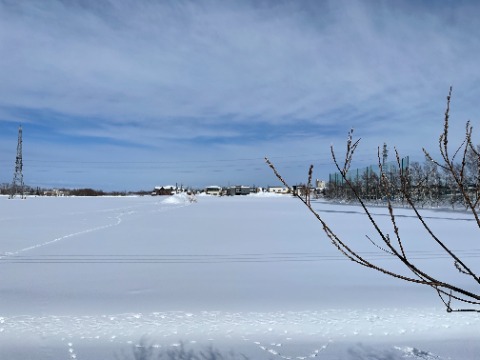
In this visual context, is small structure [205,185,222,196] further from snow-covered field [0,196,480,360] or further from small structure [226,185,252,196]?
snow-covered field [0,196,480,360]

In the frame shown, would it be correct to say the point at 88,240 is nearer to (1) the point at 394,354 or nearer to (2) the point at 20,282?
(2) the point at 20,282

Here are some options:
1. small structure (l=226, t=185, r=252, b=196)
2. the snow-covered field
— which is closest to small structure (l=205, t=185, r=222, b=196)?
small structure (l=226, t=185, r=252, b=196)

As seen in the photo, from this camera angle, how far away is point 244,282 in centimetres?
663

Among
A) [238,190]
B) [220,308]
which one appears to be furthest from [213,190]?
[220,308]

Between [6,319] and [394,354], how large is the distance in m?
4.15

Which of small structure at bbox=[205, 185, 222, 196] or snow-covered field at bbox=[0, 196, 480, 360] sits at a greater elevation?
small structure at bbox=[205, 185, 222, 196]

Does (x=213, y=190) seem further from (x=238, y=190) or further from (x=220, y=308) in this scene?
(x=220, y=308)

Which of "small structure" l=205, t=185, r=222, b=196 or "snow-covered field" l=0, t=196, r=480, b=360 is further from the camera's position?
"small structure" l=205, t=185, r=222, b=196

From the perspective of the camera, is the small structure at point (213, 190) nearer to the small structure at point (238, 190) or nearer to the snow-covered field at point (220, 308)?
the small structure at point (238, 190)

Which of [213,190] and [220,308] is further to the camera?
[213,190]

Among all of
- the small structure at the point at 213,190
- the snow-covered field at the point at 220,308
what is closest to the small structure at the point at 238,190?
the small structure at the point at 213,190

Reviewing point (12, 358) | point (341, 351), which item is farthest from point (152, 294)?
point (341, 351)

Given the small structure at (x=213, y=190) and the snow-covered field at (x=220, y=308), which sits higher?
the small structure at (x=213, y=190)

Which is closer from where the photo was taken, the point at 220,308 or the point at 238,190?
the point at 220,308
